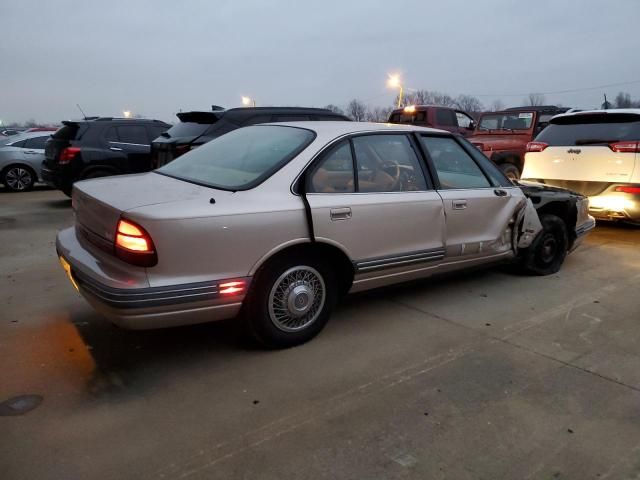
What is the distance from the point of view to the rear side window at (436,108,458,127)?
1245cm

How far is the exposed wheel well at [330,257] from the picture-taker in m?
3.17

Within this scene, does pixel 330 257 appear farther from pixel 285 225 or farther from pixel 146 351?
pixel 146 351

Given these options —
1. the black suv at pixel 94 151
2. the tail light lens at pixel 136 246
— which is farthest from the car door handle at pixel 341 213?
the black suv at pixel 94 151

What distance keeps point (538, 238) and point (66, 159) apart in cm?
751

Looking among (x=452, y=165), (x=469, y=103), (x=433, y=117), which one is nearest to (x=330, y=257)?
(x=452, y=165)

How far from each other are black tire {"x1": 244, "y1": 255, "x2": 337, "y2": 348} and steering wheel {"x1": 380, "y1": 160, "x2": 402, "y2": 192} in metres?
0.85

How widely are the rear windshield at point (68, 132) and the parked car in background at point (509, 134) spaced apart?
23.9 ft

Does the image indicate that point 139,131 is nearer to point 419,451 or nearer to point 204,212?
point 204,212

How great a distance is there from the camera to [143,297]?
105 inches

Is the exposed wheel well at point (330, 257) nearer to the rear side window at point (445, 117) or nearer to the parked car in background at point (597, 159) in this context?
the parked car in background at point (597, 159)

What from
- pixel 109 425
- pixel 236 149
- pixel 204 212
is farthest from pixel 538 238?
pixel 109 425

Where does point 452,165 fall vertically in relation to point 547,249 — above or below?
above

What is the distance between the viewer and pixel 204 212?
281 cm

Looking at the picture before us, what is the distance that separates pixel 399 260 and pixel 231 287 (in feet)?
4.47
